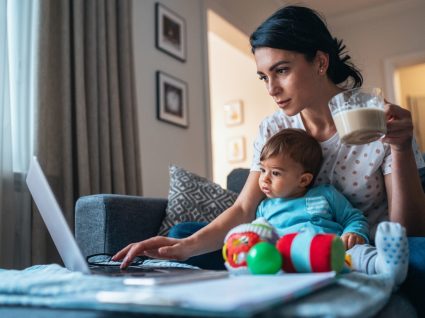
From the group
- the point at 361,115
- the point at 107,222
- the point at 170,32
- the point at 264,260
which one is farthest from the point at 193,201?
the point at 170,32

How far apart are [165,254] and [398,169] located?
619 mm

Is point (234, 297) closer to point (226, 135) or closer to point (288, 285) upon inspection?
point (288, 285)

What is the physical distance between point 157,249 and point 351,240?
464mm

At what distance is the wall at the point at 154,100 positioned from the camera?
2779 mm

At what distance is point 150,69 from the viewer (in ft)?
9.45

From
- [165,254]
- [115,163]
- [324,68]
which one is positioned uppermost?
[324,68]

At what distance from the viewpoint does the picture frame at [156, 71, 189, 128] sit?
2910mm

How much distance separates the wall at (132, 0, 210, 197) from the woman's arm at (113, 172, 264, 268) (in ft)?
4.76

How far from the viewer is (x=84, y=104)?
213 centimetres

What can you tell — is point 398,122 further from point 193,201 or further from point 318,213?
point 193,201

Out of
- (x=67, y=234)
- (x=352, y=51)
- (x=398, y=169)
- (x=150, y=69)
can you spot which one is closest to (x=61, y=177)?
(x=150, y=69)

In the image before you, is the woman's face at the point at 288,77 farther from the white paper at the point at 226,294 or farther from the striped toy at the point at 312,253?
the white paper at the point at 226,294

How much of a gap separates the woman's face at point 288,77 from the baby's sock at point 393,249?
62cm

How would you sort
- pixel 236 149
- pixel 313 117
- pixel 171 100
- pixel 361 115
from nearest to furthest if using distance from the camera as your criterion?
pixel 361 115 < pixel 313 117 < pixel 171 100 < pixel 236 149
